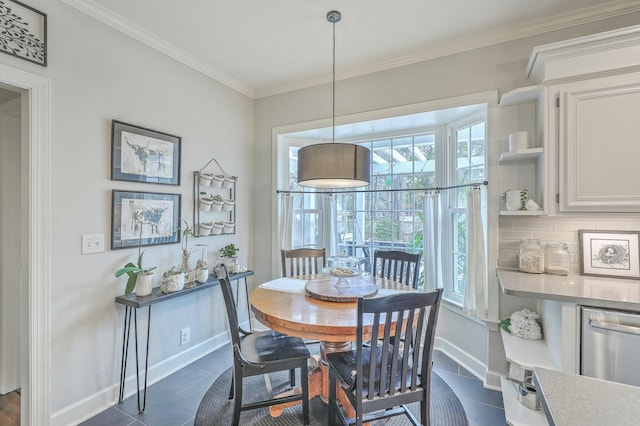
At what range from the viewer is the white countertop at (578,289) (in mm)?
1518

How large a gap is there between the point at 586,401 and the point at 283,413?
1.87 meters

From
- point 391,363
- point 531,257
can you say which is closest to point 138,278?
point 391,363

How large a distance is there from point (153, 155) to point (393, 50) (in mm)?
2246

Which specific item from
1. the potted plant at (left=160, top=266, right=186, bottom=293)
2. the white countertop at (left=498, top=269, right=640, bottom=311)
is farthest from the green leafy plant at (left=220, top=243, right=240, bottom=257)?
the white countertop at (left=498, top=269, right=640, bottom=311)

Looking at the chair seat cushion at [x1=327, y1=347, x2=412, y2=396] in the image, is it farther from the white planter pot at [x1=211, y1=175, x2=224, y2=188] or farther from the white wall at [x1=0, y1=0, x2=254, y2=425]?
the white planter pot at [x1=211, y1=175, x2=224, y2=188]

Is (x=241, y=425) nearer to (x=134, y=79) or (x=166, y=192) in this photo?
(x=166, y=192)

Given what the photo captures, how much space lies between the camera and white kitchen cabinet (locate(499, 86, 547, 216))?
2.08 m

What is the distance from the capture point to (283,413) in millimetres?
2021

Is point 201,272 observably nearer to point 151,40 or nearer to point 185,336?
point 185,336

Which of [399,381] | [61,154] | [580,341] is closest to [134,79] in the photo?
[61,154]

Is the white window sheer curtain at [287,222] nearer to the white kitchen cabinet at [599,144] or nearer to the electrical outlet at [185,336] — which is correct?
the electrical outlet at [185,336]

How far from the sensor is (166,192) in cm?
254

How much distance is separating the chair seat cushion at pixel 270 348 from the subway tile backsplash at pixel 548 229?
66.5 inches

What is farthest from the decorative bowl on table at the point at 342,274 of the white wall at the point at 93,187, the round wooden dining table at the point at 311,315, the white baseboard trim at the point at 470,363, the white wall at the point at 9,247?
the white wall at the point at 9,247
